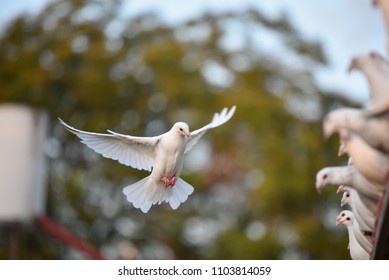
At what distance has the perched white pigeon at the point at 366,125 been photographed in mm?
3068

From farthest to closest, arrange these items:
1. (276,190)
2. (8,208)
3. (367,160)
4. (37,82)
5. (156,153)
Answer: (37,82), (276,190), (8,208), (156,153), (367,160)

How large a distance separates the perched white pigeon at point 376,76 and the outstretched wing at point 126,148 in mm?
874

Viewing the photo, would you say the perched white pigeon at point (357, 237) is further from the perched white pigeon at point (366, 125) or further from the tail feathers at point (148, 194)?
the perched white pigeon at point (366, 125)

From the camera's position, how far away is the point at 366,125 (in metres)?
3.07

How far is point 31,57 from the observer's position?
13.5 metres

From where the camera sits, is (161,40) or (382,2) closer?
(382,2)

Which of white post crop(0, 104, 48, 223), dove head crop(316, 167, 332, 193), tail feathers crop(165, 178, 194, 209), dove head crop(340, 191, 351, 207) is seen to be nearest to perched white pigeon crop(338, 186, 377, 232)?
dove head crop(340, 191, 351, 207)

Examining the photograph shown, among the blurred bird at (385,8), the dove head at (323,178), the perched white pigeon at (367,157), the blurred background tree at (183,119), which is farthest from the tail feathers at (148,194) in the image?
the blurred background tree at (183,119)

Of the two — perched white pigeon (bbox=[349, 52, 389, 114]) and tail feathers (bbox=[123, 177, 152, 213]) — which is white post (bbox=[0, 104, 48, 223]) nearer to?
tail feathers (bbox=[123, 177, 152, 213])
